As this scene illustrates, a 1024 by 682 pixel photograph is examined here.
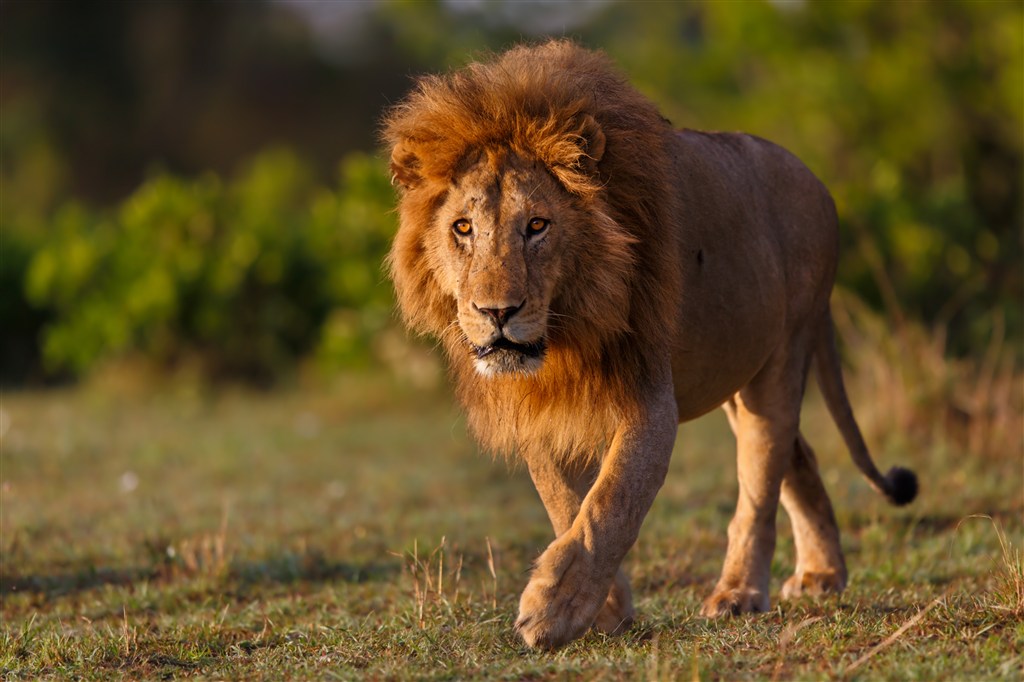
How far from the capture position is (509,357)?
3785mm

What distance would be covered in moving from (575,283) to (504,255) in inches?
8.3

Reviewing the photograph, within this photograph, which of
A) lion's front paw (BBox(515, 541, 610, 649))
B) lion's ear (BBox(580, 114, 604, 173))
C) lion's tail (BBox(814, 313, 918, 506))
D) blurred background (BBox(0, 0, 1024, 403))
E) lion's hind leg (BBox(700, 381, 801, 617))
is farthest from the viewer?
blurred background (BBox(0, 0, 1024, 403))

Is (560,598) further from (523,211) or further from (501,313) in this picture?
(523,211)

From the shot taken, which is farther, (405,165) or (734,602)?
(734,602)

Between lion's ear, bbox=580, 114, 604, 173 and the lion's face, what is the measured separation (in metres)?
0.10

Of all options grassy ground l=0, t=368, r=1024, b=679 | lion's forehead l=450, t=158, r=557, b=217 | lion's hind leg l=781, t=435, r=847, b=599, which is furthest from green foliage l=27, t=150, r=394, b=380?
lion's forehead l=450, t=158, r=557, b=217

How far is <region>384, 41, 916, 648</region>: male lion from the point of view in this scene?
149 inches

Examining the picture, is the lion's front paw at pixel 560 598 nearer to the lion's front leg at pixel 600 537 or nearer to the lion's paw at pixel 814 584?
Answer: the lion's front leg at pixel 600 537

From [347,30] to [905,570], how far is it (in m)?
40.2

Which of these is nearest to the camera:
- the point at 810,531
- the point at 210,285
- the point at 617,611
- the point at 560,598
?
the point at 560,598

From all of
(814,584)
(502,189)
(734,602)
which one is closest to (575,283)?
(502,189)

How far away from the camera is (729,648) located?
3791 mm

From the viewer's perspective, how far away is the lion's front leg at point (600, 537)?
367 centimetres

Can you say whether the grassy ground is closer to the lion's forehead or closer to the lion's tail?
the lion's tail
